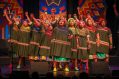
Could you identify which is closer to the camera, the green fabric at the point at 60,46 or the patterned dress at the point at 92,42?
the green fabric at the point at 60,46

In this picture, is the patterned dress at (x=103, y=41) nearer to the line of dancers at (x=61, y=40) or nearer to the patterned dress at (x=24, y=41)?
the line of dancers at (x=61, y=40)

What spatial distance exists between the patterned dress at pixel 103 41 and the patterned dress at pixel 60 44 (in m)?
1.23

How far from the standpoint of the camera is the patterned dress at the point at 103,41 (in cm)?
1267

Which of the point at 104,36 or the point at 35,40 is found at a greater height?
the point at 104,36

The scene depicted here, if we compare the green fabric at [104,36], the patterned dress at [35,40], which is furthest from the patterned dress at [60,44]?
the green fabric at [104,36]

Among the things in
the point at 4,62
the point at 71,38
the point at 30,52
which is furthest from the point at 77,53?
the point at 4,62

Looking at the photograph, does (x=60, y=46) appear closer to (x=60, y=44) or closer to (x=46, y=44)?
(x=60, y=44)

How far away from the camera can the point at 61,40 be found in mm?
11953

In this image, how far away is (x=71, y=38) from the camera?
1216cm

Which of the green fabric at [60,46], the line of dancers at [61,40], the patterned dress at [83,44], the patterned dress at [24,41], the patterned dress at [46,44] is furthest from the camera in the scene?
the patterned dress at [24,41]

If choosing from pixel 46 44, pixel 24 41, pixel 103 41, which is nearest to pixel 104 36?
pixel 103 41

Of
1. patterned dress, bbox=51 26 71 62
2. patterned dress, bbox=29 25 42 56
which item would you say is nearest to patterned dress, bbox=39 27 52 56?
patterned dress, bbox=29 25 42 56

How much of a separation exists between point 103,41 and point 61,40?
1633 millimetres

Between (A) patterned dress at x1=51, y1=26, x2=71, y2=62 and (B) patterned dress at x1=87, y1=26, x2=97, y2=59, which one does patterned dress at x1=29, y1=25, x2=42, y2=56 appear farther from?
(B) patterned dress at x1=87, y1=26, x2=97, y2=59
